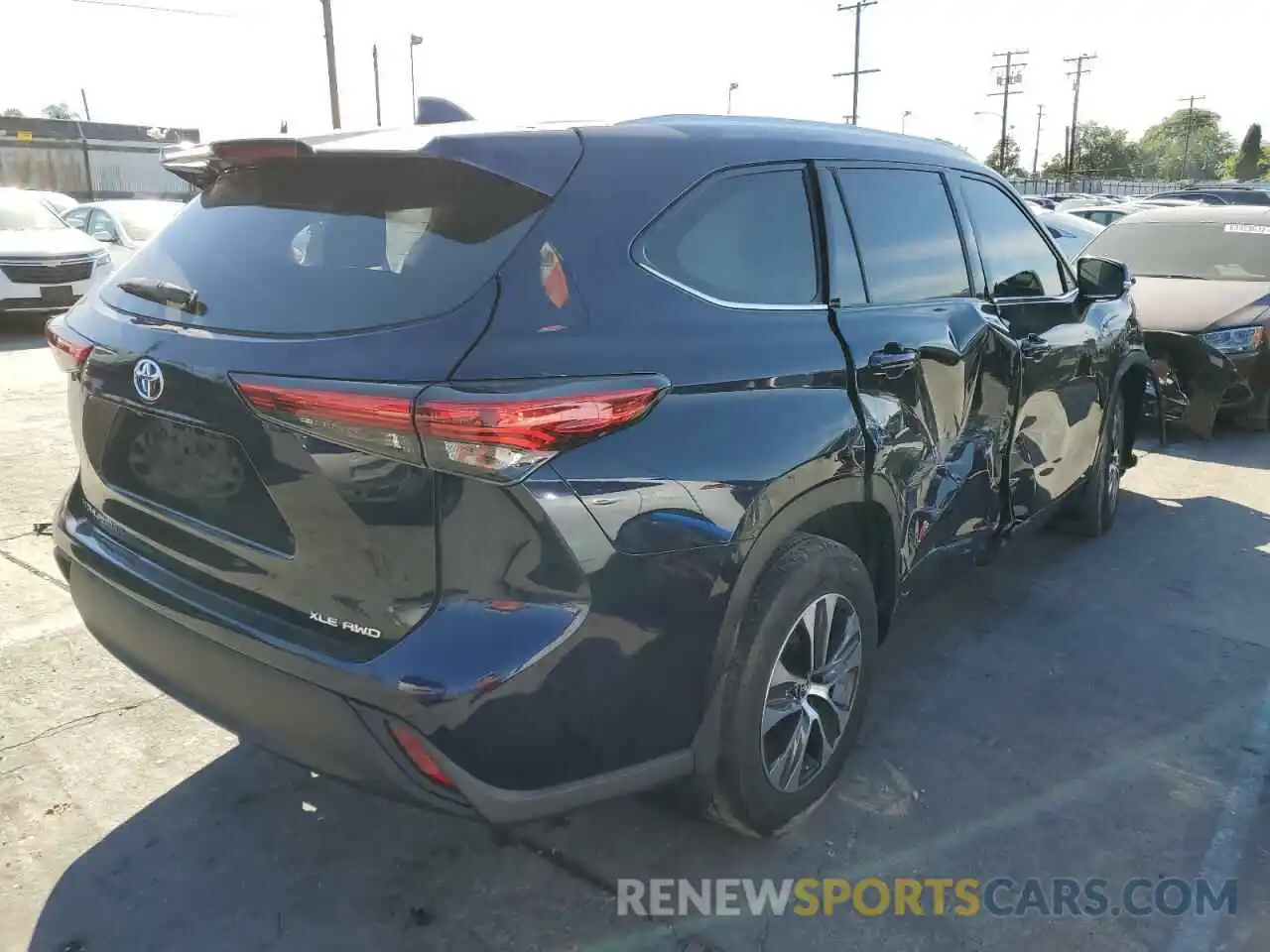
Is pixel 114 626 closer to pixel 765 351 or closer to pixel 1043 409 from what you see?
pixel 765 351

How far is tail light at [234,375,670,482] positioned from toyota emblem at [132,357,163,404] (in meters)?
Result: 0.41

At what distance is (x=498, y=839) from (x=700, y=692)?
0.82 metres

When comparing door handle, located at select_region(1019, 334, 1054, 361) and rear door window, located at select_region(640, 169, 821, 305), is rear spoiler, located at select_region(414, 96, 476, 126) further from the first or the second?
door handle, located at select_region(1019, 334, 1054, 361)

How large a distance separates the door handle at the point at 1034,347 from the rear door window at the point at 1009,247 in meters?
0.18

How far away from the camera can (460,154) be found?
6.93ft

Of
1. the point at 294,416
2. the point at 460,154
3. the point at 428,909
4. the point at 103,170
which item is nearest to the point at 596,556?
the point at 294,416

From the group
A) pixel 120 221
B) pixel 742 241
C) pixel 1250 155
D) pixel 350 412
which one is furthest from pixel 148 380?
pixel 1250 155

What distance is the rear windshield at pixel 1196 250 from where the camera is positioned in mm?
8148

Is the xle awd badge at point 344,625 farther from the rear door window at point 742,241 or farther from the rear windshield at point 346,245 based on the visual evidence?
the rear door window at point 742,241

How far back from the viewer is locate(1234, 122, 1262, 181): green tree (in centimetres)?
8169

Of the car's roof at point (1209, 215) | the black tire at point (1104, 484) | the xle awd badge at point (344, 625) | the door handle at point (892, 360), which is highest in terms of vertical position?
the car's roof at point (1209, 215)

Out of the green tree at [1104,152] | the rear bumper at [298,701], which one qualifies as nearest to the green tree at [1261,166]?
the green tree at [1104,152]

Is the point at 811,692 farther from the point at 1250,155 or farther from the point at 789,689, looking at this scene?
the point at 1250,155

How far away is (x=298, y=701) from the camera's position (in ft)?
6.72
